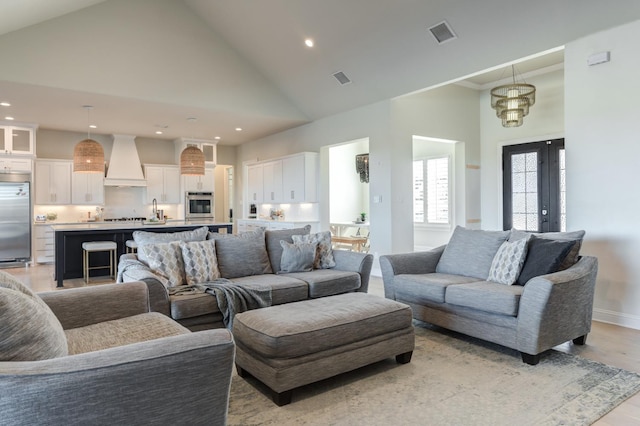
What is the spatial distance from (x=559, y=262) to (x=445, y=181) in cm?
520

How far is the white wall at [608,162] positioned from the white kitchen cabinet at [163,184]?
8562 mm

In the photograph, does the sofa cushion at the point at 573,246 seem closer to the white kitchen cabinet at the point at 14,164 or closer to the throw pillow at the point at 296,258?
the throw pillow at the point at 296,258

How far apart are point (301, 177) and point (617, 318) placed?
18.9ft

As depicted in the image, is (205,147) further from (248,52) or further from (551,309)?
(551,309)

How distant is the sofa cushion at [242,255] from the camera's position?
13.1 ft

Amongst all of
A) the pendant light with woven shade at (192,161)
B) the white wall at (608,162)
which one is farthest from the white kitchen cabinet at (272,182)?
the white wall at (608,162)

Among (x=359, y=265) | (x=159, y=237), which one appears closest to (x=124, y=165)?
(x=159, y=237)

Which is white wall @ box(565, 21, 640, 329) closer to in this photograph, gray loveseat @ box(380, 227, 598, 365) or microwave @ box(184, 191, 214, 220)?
gray loveseat @ box(380, 227, 598, 365)

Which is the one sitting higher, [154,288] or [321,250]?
[321,250]

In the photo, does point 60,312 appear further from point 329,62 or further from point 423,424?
point 329,62

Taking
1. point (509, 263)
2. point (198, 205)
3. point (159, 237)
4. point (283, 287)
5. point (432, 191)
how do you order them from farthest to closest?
point (198, 205) < point (432, 191) < point (159, 237) < point (283, 287) < point (509, 263)

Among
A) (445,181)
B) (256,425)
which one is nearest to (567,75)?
(445,181)

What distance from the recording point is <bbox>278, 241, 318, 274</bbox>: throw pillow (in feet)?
13.9

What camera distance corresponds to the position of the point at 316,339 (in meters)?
2.46
